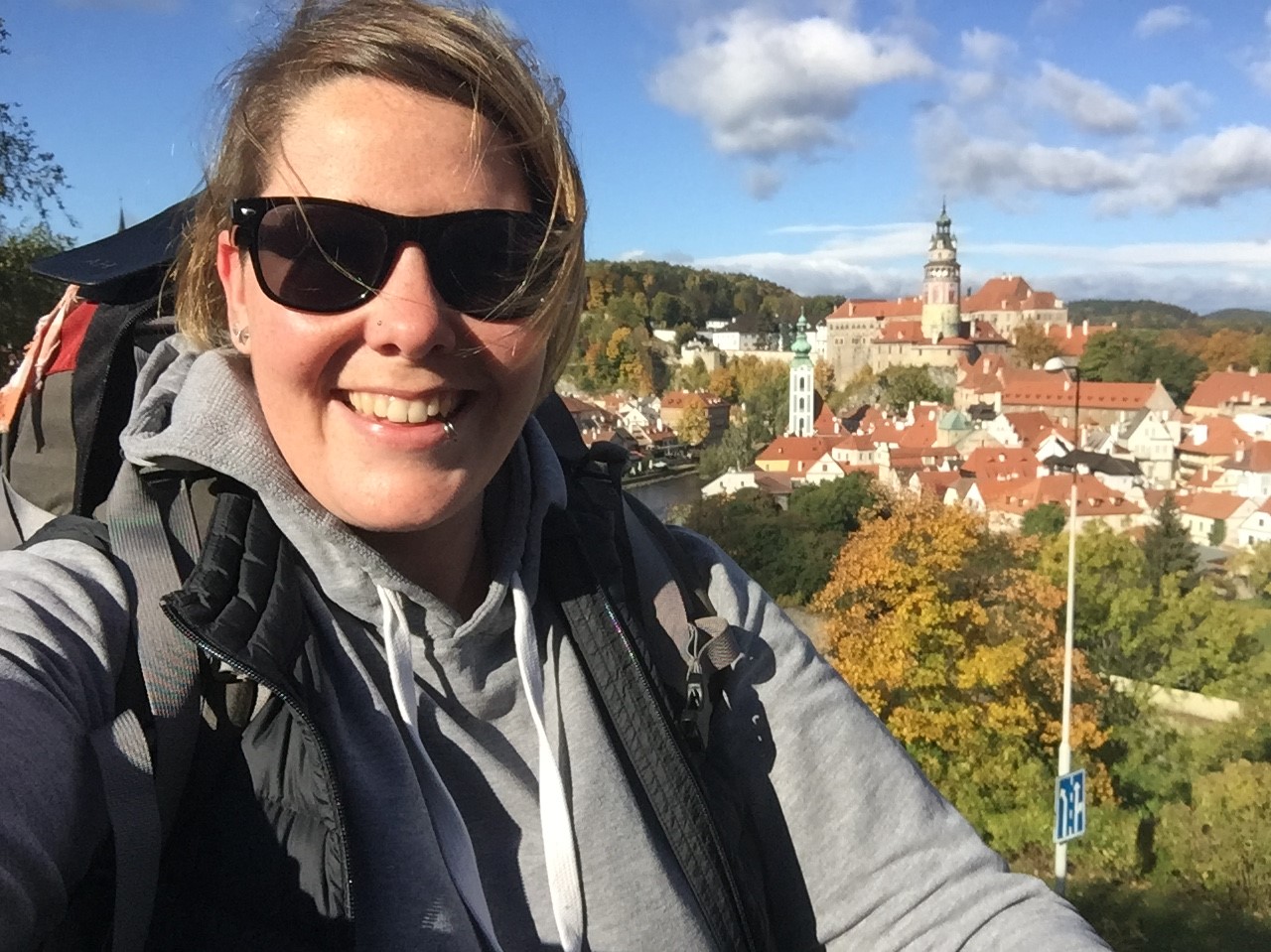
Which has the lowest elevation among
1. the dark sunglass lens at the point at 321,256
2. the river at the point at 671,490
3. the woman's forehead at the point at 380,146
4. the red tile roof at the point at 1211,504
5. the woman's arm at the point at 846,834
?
the river at the point at 671,490

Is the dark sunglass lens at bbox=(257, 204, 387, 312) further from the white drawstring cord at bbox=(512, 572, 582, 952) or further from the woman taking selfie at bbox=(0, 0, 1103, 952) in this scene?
the white drawstring cord at bbox=(512, 572, 582, 952)

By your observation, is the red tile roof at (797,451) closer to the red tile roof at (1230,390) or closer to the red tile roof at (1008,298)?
the red tile roof at (1230,390)

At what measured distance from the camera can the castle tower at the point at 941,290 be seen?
4231 centimetres

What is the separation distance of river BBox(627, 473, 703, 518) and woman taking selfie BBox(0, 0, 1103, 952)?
20.5 meters

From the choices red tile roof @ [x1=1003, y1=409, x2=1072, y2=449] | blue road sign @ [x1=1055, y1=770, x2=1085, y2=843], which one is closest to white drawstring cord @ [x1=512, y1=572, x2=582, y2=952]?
blue road sign @ [x1=1055, y1=770, x2=1085, y2=843]

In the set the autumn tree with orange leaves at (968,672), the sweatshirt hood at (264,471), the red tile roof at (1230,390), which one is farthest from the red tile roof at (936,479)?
the sweatshirt hood at (264,471)

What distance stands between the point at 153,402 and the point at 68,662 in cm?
19

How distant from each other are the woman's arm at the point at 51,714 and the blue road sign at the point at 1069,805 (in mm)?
4850

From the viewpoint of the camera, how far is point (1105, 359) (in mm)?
35219

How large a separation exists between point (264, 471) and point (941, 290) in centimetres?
4527

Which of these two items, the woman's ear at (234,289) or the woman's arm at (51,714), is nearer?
the woman's arm at (51,714)

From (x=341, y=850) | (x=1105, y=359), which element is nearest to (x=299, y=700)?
(x=341, y=850)

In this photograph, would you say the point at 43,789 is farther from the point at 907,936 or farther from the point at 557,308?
the point at 907,936

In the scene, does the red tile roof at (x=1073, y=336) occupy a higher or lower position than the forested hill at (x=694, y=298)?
lower
